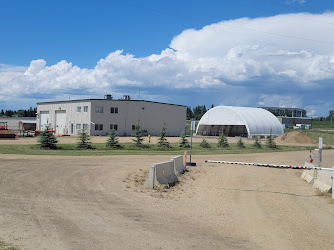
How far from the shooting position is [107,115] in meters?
59.8

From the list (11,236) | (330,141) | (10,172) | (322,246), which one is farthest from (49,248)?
(330,141)

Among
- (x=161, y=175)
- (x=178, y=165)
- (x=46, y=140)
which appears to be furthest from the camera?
(x=46, y=140)

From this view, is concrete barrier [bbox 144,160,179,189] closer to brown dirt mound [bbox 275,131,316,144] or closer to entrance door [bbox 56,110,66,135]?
brown dirt mound [bbox 275,131,316,144]

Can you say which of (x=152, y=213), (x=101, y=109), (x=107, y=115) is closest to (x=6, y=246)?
(x=152, y=213)

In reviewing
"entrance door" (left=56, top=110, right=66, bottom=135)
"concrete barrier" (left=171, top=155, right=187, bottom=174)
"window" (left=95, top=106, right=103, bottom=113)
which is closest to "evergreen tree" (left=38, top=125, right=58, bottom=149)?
"concrete barrier" (left=171, top=155, right=187, bottom=174)

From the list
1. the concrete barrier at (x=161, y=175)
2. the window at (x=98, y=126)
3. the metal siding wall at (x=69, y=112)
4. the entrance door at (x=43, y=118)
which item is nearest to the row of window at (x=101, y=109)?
the metal siding wall at (x=69, y=112)

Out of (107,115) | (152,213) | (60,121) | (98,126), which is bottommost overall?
(152,213)

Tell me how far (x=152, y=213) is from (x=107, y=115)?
51170mm

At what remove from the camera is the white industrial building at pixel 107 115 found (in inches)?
2339

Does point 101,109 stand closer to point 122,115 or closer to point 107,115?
point 107,115

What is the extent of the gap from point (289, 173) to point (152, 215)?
1337cm

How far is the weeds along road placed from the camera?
7.39 metres

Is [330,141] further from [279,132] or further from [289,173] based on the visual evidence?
[289,173]

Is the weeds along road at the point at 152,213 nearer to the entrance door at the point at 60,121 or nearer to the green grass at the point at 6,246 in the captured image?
the green grass at the point at 6,246
